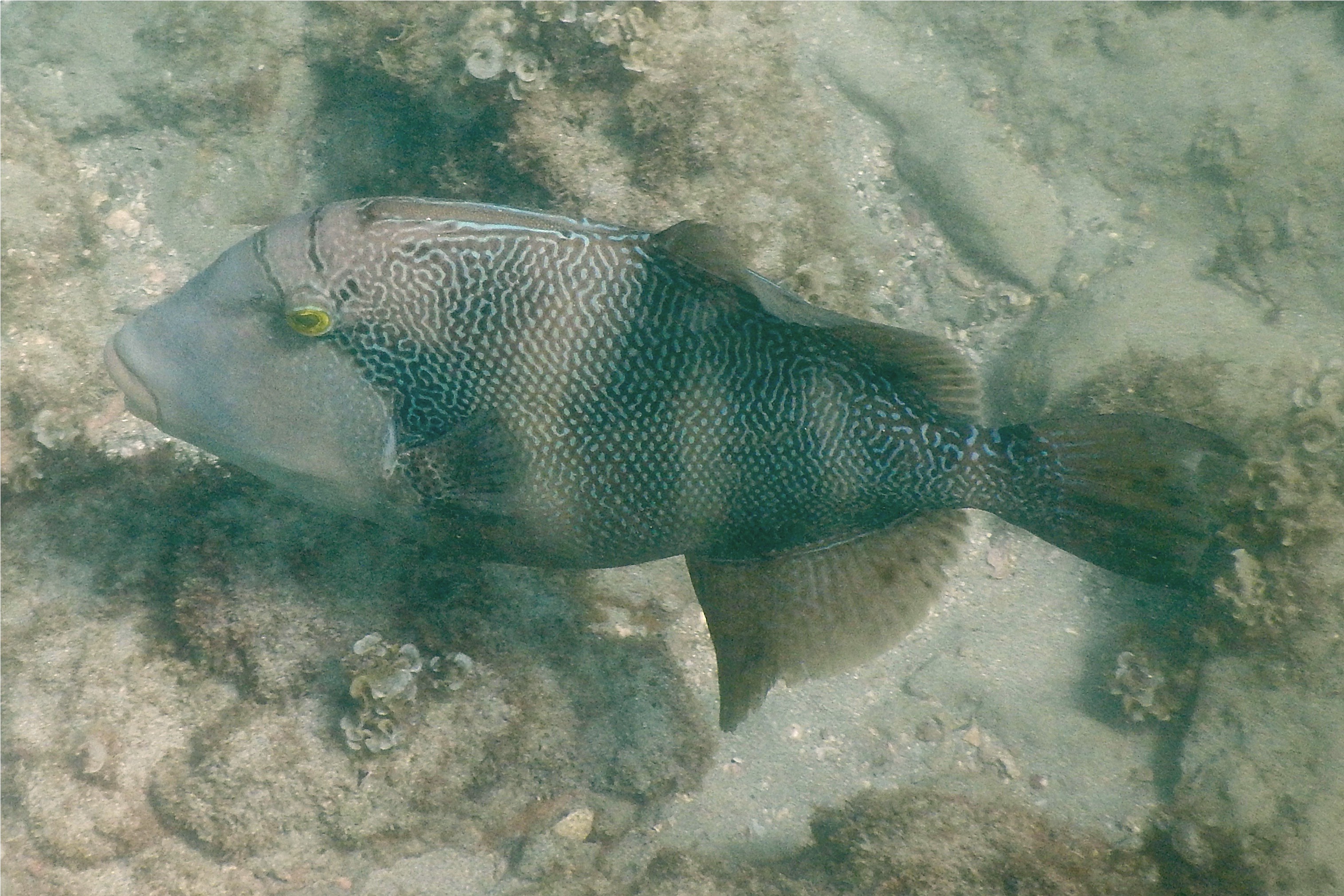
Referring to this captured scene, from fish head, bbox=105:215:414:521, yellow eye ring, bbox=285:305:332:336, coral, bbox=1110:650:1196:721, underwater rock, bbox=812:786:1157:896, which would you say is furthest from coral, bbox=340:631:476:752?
coral, bbox=1110:650:1196:721

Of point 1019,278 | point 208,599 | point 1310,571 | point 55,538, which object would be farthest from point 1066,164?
point 55,538

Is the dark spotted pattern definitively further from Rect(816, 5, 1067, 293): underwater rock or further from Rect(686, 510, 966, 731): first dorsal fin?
Rect(816, 5, 1067, 293): underwater rock

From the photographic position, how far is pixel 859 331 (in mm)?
2172

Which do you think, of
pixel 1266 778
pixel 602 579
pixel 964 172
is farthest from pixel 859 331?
pixel 964 172

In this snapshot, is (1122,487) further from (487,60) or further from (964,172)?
(964,172)

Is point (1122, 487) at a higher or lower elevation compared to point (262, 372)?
higher

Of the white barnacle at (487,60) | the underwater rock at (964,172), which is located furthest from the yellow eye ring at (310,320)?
the underwater rock at (964,172)

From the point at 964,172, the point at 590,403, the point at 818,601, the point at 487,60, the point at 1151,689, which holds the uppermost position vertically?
the point at 487,60

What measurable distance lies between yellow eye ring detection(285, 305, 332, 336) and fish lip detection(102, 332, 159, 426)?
0.53 meters

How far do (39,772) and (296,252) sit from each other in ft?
8.82

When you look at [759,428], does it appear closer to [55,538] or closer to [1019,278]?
[55,538]

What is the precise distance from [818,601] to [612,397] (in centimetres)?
100

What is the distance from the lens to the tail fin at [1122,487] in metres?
2.12

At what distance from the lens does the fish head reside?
209 centimetres
